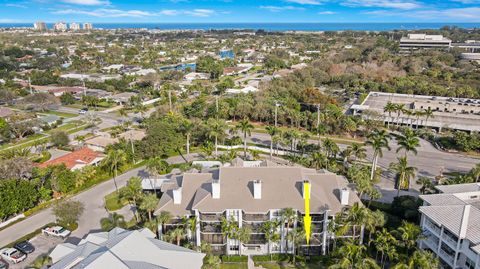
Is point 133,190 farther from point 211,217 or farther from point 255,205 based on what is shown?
point 255,205

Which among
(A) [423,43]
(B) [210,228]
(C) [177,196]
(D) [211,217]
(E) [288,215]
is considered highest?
(A) [423,43]

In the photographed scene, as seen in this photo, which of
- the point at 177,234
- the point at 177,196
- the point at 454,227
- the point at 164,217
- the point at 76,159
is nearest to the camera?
the point at 454,227

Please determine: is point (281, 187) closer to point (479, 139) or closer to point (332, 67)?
point (479, 139)

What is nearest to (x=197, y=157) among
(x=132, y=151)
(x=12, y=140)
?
(x=132, y=151)

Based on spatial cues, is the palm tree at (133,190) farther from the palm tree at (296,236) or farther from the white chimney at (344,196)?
the white chimney at (344,196)

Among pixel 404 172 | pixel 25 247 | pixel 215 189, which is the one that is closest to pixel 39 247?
pixel 25 247

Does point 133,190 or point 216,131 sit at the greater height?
point 216,131
